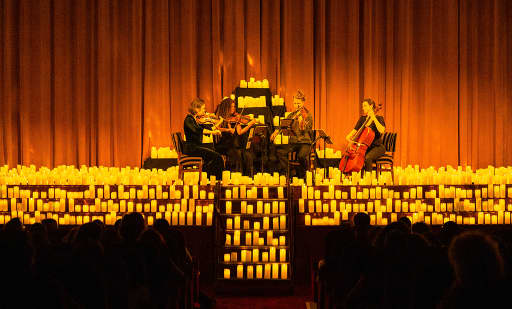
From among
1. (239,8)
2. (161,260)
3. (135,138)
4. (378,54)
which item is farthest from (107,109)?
(161,260)

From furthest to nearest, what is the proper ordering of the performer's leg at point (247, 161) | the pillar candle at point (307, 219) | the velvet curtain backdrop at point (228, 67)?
1. the velvet curtain backdrop at point (228, 67)
2. the performer's leg at point (247, 161)
3. the pillar candle at point (307, 219)

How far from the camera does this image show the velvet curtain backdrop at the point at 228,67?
10.3 m

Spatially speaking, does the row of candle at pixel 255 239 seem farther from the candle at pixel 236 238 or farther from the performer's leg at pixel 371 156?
the performer's leg at pixel 371 156

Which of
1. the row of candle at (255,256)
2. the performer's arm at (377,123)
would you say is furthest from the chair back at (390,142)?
the row of candle at (255,256)

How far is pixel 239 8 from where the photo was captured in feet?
33.8

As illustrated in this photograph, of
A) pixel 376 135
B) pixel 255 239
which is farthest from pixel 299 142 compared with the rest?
pixel 255 239

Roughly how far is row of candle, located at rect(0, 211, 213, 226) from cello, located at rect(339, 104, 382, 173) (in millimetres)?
3028

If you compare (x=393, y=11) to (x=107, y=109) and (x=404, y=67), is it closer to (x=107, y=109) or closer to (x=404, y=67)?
(x=404, y=67)

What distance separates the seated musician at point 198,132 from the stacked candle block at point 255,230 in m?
1.55

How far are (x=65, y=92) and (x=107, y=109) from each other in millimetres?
758

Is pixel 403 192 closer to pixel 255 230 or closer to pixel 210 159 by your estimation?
pixel 255 230

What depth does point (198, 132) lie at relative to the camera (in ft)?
25.7

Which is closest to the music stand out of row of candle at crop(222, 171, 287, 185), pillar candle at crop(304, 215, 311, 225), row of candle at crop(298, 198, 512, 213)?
row of candle at crop(222, 171, 287, 185)

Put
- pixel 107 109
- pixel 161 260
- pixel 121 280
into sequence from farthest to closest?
pixel 107 109 → pixel 161 260 → pixel 121 280
